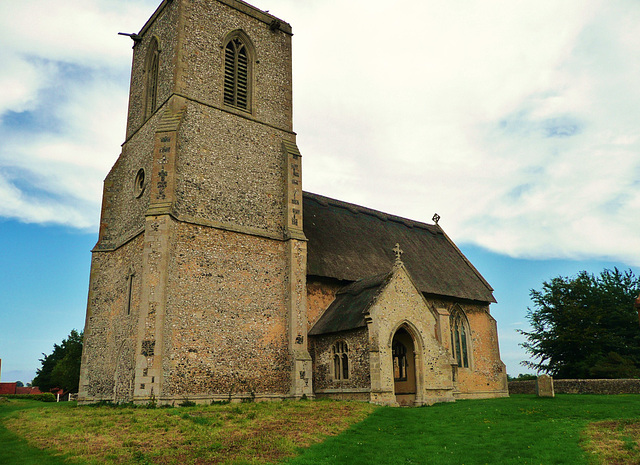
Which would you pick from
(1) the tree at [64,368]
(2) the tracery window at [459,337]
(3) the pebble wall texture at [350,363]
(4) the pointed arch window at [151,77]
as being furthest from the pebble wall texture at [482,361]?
(1) the tree at [64,368]

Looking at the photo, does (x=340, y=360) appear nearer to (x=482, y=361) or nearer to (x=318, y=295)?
(x=318, y=295)

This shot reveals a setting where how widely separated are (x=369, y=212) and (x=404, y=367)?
12563mm

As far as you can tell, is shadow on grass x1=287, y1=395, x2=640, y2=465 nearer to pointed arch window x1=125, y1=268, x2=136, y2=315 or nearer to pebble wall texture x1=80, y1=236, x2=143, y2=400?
pebble wall texture x1=80, y1=236, x2=143, y2=400

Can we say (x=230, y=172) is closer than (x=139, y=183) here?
Yes

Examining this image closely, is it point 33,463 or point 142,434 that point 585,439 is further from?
point 33,463

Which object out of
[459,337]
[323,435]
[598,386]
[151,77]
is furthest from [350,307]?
[151,77]

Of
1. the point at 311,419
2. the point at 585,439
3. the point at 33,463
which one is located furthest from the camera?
the point at 311,419

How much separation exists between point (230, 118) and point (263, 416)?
14.2 meters

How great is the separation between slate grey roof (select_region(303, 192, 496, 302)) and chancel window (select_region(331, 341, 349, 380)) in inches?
154

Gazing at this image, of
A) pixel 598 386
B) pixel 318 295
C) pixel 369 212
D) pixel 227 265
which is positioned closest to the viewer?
pixel 227 265

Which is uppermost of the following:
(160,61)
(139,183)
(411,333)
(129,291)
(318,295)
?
(160,61)

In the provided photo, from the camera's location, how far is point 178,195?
21844 millimetres

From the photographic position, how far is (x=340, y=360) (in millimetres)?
23188

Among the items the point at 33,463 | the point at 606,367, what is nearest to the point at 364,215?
the point at 606,367
